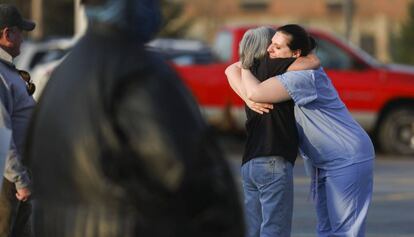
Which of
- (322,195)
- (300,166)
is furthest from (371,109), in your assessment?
(322,195)

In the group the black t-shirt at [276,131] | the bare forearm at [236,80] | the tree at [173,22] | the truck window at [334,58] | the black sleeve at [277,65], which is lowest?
the tree at [173,22]

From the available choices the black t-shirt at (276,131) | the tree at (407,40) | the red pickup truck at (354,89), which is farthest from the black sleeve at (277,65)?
the tree at (407,40)

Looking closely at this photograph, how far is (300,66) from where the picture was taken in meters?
6.18

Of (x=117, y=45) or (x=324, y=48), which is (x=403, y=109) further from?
(x=117, y=45)

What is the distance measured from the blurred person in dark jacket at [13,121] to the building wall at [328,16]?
47387mm

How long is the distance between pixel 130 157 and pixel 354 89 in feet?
44.3

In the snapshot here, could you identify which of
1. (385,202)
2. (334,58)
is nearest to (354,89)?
(334,58)

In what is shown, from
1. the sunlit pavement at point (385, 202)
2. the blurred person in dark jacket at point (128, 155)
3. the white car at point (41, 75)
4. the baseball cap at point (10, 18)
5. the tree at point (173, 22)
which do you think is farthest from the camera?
the tree at point (173, 22)

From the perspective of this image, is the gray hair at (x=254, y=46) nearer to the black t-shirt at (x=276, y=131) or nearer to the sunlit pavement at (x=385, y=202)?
the black t-shirt at (x=276, y=131)

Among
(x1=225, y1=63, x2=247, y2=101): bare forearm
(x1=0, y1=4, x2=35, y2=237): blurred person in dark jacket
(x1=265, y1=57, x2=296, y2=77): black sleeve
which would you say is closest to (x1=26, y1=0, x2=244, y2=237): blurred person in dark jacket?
(x1=0, y1=4, x2=35, y2=237): blurred person in dark jacket

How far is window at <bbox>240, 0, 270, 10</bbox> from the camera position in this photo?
2245 inches

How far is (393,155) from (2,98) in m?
12.0

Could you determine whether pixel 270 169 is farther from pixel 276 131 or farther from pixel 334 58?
pixel 334 58

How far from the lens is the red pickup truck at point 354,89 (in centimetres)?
1653
